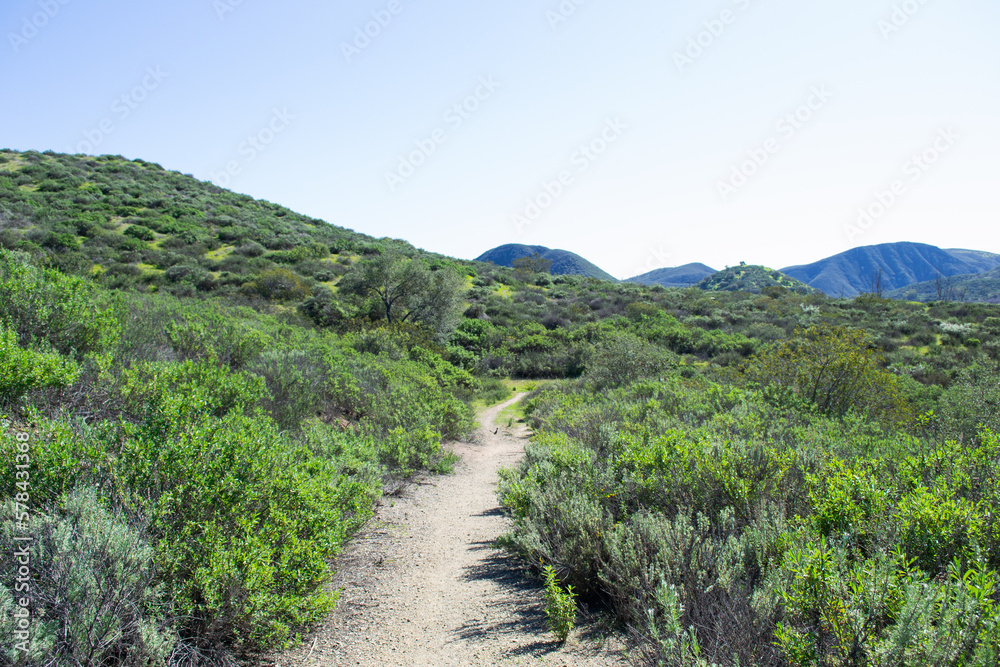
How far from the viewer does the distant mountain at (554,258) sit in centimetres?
15432

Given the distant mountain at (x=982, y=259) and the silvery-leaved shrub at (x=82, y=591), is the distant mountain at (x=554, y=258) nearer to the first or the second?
the distant mountain at (x=982, y=259)

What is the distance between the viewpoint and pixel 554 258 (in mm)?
160250

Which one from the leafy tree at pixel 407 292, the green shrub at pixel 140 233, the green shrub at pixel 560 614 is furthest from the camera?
the green shrub at pixel 140 233

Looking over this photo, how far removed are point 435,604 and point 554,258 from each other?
15918 centimetres

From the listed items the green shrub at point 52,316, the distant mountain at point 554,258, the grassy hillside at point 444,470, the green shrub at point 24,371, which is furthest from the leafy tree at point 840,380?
the distant mountain at point 554,258

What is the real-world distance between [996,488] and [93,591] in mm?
5719

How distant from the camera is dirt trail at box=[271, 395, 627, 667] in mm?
3561

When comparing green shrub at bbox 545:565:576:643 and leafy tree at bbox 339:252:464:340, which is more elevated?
leafy tree at bbox 339:252:464:340

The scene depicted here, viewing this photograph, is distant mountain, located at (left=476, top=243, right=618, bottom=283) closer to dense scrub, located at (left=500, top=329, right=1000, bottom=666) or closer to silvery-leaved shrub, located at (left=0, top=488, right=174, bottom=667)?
dense scrub, located at (left=500, top=329, right=1000, bottom=666)

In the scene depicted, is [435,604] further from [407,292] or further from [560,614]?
[407,292]

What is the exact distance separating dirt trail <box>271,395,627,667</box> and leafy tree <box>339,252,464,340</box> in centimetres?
1963

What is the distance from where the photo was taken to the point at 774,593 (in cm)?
282

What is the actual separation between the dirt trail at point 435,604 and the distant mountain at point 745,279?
277ft

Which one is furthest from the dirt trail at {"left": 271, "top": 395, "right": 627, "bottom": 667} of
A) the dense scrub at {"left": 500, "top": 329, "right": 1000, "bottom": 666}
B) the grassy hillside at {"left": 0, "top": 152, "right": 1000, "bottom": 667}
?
the dense scrub at {"left": 500, "top": 329, "right": 1000, "bottom": 666}
